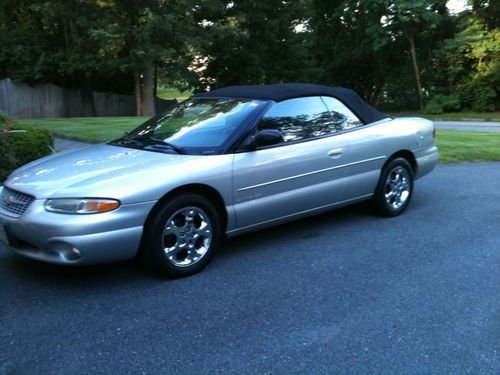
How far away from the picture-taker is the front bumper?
11.8ft

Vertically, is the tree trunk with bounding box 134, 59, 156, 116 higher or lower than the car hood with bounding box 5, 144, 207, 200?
higher

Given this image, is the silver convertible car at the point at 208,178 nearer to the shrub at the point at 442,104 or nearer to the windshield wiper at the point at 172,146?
the windshield wiper at the point at 172,146

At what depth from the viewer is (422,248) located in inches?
186

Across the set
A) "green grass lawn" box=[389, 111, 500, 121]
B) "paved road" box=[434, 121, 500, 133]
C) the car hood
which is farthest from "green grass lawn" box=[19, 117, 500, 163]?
"green grass lawn" box=[389, 111, 500, 121]

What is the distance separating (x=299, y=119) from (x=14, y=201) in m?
2.63

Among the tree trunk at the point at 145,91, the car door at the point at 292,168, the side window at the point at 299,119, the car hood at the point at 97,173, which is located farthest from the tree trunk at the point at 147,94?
the car hood at the point at 97,173

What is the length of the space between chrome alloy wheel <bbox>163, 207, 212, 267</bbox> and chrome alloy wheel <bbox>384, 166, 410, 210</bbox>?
240cm

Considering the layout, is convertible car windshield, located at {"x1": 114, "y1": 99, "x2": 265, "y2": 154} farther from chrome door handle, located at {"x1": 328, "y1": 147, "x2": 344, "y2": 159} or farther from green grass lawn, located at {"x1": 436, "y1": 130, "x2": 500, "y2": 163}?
green grass lawn, located at {"x1": 436, "y1": 130, "x2": 500, "y2": 163}

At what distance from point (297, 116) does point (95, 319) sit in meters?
2.70

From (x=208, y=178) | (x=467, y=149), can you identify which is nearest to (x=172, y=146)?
(x=208, y=178)

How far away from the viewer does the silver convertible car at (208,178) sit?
369 centimetres

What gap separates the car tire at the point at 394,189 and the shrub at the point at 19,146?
15.0 ft

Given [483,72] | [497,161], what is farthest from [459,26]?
[497,161]

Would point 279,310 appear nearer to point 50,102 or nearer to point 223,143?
point 223,143
